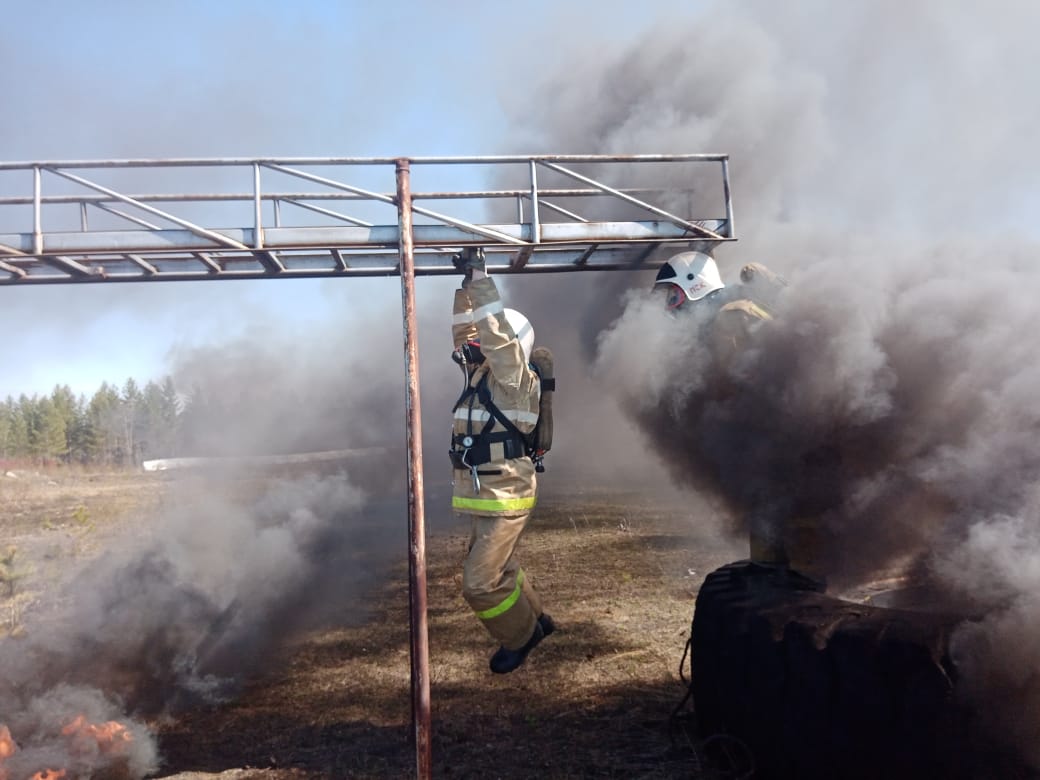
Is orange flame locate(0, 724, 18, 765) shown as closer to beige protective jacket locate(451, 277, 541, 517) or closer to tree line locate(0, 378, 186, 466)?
beige protective jacket locate(451, 277, 541, 517)

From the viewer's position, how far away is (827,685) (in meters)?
3.55

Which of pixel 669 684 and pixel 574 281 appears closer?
pixel 669 684

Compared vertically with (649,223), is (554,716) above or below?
below

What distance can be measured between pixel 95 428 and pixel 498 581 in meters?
53.7

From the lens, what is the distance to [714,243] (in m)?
5.86

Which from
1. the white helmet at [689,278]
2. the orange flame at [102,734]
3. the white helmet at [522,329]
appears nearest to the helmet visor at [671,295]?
the white helmet at [689,278]

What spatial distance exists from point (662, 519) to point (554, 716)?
8.40 metres

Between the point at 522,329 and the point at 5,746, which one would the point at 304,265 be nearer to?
the point at 522,329

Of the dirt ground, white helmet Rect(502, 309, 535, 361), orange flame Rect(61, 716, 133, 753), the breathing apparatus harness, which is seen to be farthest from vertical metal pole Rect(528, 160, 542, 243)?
orange flame Rect(61, 716, 133, 753)

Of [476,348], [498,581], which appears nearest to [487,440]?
[476,348]

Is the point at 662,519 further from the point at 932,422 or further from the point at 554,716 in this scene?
the point at 932,422

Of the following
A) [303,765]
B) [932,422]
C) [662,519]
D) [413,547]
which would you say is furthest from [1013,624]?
[662,519]

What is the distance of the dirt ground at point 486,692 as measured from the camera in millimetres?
5035

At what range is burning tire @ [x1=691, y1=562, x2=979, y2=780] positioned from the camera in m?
3.15
